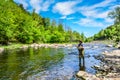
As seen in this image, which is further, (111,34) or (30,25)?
(30,25)

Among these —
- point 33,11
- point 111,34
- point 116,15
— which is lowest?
point 111,34

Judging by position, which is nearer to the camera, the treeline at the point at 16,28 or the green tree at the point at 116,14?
the green tree at the point at 116,14

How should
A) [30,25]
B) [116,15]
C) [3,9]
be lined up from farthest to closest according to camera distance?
[30,25], [3,9], [116,15]

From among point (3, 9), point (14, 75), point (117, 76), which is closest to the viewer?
point (117, 76)

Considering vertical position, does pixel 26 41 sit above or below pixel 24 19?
below

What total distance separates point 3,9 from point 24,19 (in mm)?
20512

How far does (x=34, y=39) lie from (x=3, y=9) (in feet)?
113

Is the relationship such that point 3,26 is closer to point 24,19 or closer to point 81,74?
point 24,19

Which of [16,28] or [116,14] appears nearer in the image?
[116,14]

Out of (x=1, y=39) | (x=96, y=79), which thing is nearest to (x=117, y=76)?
(x=96, y=79)

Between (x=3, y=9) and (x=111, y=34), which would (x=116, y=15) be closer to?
(x=111, y=34)

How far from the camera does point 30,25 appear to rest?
377ft

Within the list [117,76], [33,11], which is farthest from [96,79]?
[33,11]

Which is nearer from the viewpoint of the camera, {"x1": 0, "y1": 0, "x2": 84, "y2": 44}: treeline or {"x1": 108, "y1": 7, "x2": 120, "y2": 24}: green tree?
{"x1": 108, "y1": 7, "x2": 120, "y2": 24}: green tree
